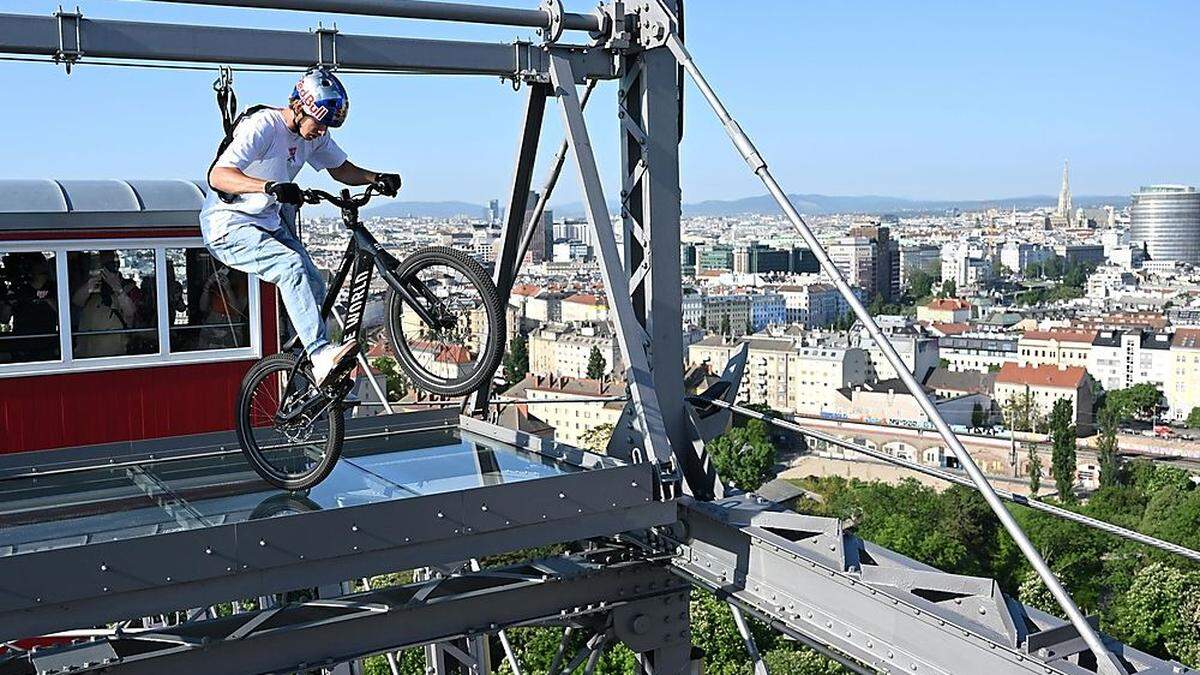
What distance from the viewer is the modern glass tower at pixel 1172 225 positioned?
153 m

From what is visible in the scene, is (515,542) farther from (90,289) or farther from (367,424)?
(90,289)

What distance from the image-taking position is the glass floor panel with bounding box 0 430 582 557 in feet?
13.7

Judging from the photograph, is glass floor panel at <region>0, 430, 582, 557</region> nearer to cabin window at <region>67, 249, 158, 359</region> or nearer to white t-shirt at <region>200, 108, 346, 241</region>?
white t-shirt at <region>200, 108, 346, 241</region>

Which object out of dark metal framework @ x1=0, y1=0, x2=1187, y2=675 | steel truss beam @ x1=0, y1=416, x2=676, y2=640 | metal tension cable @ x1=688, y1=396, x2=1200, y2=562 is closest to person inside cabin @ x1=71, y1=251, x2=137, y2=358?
dark metal framework @ x1=0, y1=0, x2=1187, y2=675

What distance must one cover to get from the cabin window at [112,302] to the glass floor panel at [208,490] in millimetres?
1558

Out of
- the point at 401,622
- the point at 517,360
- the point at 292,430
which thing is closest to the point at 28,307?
the point at 292,430

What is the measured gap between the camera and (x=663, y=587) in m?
5.20

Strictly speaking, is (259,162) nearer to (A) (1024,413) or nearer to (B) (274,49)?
(B) (274,49)

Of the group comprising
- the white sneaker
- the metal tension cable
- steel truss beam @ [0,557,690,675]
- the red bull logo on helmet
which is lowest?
steel truss beam @ [0,557,690,675]

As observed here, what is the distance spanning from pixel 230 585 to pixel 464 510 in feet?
2.63

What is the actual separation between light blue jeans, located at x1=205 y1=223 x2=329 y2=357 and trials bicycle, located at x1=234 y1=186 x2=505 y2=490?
92mm

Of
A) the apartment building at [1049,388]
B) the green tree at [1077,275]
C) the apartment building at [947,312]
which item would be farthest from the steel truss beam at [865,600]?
the green tree at [1077,275]

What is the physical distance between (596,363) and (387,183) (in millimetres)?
63131

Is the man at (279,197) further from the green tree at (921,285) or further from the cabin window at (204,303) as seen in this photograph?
the green tree at (921,285)
